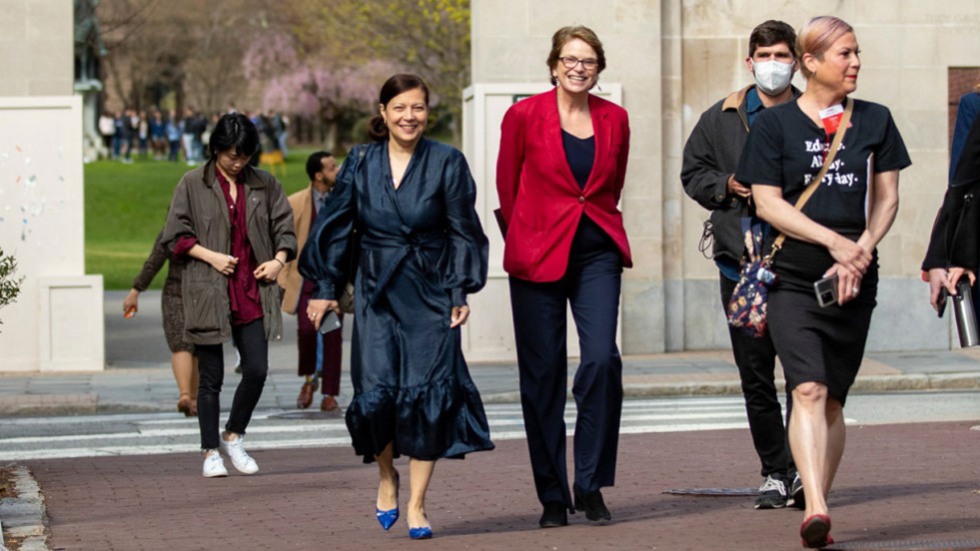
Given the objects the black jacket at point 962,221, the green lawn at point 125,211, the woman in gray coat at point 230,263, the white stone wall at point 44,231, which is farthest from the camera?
the green lawn at point 125,211

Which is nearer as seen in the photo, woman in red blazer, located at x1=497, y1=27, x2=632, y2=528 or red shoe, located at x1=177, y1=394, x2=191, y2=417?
woman in red blazer, located at x1=497, y1=27, x2=632, y2=528

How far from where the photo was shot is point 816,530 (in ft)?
20.7

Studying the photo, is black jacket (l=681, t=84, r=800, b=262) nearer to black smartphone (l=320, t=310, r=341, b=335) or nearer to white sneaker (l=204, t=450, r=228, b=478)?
black smartphone (l=320, t=310, r=341, b=335)

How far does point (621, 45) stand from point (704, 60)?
2.88 feet

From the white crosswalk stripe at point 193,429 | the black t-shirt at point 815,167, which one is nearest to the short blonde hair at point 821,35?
the black t-shirt at point 815,167

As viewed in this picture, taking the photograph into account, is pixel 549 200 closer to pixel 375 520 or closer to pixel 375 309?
pixel 375 309

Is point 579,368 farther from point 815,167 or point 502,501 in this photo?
point 815,167

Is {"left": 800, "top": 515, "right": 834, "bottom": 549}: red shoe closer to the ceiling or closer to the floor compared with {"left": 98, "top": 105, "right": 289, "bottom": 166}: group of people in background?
closer to the floor

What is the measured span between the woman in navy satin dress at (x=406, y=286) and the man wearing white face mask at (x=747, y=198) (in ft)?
3.66

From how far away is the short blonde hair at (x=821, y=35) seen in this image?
267 inches

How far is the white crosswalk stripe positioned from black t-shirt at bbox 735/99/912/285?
16.4 ft

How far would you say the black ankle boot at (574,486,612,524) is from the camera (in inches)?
292

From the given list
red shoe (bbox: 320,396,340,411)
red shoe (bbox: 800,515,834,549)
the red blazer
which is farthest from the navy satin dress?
red shoe (bbox: 320,396,340,411)

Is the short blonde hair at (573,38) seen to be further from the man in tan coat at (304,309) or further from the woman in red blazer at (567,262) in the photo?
the man in tan coat at (304,309)
